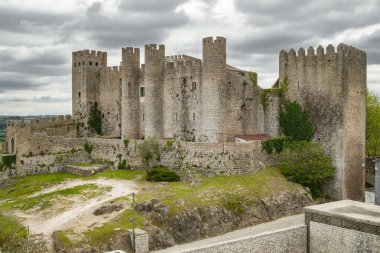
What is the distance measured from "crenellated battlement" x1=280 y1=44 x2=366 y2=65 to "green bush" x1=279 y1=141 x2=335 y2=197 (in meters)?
7.00

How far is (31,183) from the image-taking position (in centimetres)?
3872

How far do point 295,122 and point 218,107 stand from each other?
7253 mm

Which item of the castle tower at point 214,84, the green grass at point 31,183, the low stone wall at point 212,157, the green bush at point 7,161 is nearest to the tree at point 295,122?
the low stone wall at point 212,157

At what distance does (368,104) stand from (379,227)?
105 ft

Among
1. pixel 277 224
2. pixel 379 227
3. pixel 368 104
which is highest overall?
pixel 368 104

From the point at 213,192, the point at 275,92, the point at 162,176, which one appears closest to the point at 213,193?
the point at 213,192

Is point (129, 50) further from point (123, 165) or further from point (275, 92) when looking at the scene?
point (275, 92)

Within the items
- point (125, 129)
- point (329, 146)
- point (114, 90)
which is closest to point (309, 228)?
point (329, 146)

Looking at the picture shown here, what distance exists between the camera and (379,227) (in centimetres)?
2027

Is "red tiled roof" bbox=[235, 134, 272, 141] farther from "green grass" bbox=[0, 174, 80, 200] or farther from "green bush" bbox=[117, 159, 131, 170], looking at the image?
"green grass" bbox=[0, 174, 80, 200]

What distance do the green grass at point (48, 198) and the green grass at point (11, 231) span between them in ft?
6.15

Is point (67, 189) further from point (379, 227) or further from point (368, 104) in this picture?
point (368, 104)

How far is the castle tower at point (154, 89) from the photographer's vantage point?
4109cm

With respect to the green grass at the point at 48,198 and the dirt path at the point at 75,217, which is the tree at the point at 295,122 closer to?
the dirt path at the point at 75,217
